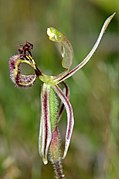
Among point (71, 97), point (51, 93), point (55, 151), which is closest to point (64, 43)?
point (51, 93)

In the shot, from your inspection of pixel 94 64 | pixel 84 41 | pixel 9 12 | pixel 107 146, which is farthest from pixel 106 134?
pixel 9 12

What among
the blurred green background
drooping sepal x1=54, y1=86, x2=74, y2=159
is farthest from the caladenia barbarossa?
the blurred green background

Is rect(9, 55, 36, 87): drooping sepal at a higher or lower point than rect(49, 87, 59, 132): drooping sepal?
higher

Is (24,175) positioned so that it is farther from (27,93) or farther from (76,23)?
(76,23)

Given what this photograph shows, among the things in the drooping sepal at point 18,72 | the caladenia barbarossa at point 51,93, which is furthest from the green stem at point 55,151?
the drooping sepal at point 18,72

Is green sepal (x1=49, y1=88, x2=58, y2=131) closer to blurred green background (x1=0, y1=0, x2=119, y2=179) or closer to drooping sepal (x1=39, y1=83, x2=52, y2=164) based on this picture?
drooping sepal (x1=39, y1=83, x2=52, y2=164)
